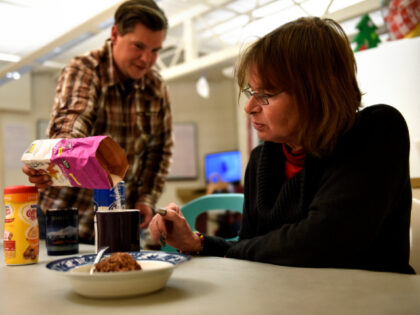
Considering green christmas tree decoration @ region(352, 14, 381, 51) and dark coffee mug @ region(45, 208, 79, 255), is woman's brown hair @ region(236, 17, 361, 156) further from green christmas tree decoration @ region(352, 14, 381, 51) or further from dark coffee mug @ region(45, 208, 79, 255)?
green christmas tree decoration @ region(352, 14, 381, 51)

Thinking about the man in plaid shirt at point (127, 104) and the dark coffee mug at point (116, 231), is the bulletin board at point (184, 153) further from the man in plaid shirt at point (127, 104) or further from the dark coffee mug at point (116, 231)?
the dark coffee mug at point (116, 231)

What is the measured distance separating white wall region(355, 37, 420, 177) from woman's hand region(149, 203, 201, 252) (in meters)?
1.13

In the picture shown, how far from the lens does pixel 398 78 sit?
187 centimetres

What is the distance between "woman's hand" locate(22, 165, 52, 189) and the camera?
101 centimetres

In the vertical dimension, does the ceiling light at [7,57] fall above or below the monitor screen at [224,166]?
above

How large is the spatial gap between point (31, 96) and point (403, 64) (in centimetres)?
579

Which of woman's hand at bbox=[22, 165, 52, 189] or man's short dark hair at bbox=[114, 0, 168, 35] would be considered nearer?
woman's hand at bbox=[22, 165, 52, 189]

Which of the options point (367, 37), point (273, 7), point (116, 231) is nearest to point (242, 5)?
point (273, 7)

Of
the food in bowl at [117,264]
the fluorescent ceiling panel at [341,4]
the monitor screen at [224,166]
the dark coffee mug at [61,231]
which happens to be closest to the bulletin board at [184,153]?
the monitor screen at [224,166]

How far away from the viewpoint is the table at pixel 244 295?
20.4 inches

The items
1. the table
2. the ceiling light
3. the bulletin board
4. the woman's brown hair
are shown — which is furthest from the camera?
the bulletin board

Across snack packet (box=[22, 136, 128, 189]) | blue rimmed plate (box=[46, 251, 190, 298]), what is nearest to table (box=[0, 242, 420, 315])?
blue rimmed plate (box=[46, 251, 190, 298])

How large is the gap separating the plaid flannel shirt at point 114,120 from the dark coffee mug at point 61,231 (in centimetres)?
35

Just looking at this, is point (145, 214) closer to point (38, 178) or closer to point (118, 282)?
point (38, 178)
